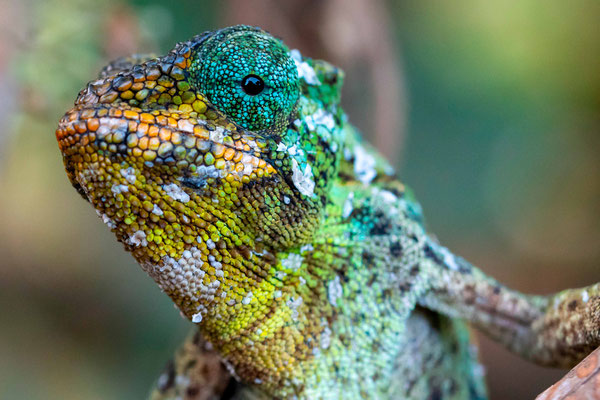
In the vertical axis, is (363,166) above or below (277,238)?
above

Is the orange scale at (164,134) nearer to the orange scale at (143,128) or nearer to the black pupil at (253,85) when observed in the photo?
the orange scale at (143,128)

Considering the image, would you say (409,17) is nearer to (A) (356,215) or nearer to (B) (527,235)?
(B) (527,235)

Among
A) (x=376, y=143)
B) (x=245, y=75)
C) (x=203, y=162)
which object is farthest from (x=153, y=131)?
(x=376, y=143)

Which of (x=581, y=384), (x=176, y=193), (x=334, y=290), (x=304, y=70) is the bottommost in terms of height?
(x=581, y=384)

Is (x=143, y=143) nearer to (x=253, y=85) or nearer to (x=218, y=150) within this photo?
(x=218, y=150)

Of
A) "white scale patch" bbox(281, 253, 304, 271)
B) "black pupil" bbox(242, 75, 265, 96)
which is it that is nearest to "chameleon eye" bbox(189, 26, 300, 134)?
"black pupil" bbox(242, 75, 265, 96)

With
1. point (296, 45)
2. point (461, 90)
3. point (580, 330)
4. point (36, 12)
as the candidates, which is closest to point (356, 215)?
point (580, 330)
